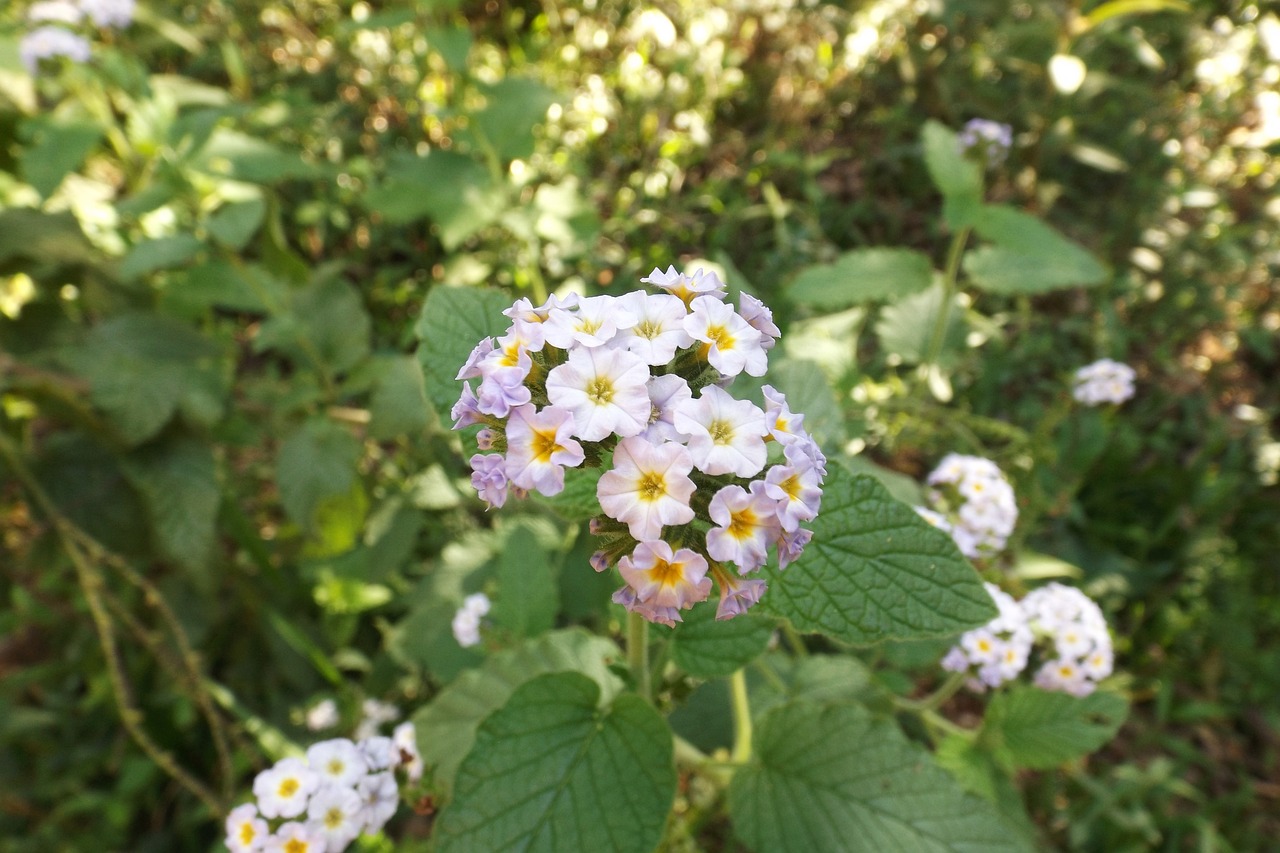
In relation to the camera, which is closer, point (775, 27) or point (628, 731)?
point (628, 731)

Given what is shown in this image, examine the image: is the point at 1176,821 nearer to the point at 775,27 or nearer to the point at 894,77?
the point at 894,77

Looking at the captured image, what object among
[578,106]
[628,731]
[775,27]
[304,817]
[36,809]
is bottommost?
[36,809]

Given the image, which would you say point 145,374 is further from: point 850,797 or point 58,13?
point 850,797

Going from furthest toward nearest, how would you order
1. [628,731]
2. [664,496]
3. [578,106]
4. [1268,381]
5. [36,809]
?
1. [578,106]
2. [1268,381]
3. [36,809]
4. [628,731]
5. [664,496]

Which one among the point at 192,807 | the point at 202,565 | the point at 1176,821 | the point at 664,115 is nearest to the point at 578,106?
the point at 664,115

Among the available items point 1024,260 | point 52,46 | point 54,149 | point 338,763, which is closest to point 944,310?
point 1024,260

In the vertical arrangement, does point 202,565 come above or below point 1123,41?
below

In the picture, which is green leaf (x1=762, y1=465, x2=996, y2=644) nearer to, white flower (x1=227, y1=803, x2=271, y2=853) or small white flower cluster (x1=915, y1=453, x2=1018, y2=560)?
small white flower cluster (x1=915, y1=453, x2=1018, y2=560)

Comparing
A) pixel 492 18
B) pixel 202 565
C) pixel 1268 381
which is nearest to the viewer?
pixel 202 565

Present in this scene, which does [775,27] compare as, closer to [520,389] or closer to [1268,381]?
[1268,381]
